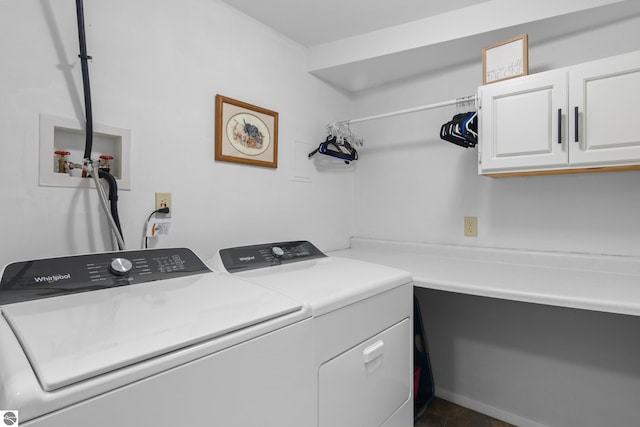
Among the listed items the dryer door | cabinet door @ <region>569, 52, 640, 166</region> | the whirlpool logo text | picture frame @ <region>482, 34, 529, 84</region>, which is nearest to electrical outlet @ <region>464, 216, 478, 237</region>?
cabinet door @ <region>569, 52, 640, 166</region>

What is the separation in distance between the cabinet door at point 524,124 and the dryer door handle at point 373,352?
42.1 inches

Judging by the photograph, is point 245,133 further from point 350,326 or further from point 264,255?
point 350,326

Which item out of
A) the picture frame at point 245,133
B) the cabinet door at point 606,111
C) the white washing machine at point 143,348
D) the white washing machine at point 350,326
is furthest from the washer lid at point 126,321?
the cabinet door at point 606,111

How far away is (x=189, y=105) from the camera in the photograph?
5.24 feet

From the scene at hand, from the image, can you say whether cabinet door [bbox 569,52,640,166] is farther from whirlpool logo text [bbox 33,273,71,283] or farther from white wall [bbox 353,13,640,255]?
whirlpool logo text [bbox 33,273,71,283]

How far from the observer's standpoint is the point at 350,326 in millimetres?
1113

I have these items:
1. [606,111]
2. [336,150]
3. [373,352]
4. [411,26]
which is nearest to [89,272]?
[373,352]

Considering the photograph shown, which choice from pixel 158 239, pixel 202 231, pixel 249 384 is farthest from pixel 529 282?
pixel 158 239

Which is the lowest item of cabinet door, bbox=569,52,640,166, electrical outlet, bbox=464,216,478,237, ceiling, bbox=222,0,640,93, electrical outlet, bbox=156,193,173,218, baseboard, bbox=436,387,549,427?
baseboard, bbox=436,387,549,427

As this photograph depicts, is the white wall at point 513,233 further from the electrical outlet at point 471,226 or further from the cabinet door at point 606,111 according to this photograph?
the cabinet door at point 606,111

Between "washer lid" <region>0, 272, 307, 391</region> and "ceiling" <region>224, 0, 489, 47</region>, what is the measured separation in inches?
60.4

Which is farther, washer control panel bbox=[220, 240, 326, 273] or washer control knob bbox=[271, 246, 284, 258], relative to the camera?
washer control knob bbox=[271, 246, 284, 258]

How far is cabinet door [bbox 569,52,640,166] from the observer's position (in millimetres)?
1357

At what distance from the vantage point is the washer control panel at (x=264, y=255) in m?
1.37
